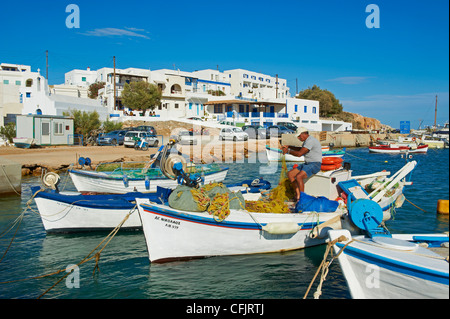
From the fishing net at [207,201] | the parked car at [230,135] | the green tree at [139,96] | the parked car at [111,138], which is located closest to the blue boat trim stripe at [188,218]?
the fishing net at [207,201]

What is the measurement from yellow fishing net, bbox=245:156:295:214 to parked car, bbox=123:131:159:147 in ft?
78.3

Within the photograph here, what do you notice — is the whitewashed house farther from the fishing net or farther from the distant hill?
the distant hill

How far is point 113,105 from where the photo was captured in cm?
5372

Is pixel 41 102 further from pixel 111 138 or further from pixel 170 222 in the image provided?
pixel 170 222

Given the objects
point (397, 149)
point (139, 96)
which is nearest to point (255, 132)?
point (397, 149)

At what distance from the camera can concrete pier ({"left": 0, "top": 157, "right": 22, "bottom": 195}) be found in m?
16.0

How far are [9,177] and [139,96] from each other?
37.2 m

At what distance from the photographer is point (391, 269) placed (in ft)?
16.4

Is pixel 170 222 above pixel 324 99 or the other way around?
the other way around

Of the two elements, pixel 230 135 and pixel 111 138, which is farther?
pixel 230 135

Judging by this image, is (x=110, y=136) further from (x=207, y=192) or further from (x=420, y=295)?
(x=420, y=295)

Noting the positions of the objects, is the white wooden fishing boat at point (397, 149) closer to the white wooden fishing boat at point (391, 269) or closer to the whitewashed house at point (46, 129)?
the whitewashed house at point (46, 129)
